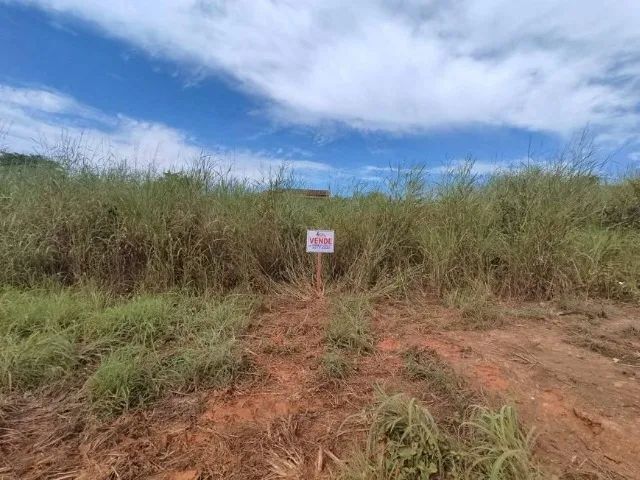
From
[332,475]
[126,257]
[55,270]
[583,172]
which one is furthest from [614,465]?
[55,270]

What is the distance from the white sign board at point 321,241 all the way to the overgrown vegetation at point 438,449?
6.53 feet

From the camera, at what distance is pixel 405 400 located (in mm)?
2020

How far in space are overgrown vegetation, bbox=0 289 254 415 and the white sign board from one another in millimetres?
767

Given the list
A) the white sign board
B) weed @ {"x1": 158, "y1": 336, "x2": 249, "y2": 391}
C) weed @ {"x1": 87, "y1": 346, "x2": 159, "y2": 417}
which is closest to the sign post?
the white sign board

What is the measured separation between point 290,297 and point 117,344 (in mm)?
1538

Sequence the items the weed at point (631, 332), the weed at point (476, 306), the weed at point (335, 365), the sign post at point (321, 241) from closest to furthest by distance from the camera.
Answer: the weed at point (335, 365)
the weed at point (631, 332)
the weed at point (476, 306)
the sign post at point (321, 241)

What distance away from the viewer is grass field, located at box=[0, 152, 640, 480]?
1979 mm

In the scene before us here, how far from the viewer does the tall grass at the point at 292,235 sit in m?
4.04

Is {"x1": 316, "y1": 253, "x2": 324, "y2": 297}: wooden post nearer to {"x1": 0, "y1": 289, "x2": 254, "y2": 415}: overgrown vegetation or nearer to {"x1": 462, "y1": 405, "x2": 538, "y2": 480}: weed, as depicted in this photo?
{"x1": 0, "y1": 289, "x2": 254, "y2": 415}: overgrown vegetation

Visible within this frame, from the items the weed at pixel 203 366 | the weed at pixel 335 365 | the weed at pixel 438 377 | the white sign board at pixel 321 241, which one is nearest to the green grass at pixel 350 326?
the weed at pixel 335 365

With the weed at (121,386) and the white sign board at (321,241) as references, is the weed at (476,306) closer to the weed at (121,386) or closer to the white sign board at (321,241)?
the white sign board at (321,241)

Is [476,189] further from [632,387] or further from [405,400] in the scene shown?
[405,400]

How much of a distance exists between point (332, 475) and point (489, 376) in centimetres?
118

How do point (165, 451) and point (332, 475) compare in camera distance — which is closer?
point (332, 475)
